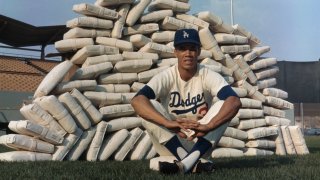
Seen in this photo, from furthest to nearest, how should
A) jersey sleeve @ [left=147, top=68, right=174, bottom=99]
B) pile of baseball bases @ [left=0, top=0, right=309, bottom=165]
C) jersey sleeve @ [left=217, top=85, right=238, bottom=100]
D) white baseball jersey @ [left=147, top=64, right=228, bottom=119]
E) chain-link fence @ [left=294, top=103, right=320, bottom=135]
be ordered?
chain-link fence @ [left=294, top=103, right=320, bottom=135], pile of baseball bases @ [left=0, top=0, right=309, bottom=165], white baseball jersey @ [left=147, top=64, right=228, bottom=119], jersey sleeve @ [left=147, top=68, right=174, bottom=99], jersey sleeve @ [left=217, top=85, right=238, bottom=100]

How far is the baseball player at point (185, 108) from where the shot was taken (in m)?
3.91

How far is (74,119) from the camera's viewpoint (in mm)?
6328

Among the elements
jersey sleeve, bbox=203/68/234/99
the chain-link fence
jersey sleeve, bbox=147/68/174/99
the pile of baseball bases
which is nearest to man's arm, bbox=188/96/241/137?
jersey sleeve, bbox=203/68/234/99

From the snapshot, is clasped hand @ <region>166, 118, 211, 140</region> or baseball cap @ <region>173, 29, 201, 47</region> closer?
clasped hand @ <region>166, 118, 211, 140</region>

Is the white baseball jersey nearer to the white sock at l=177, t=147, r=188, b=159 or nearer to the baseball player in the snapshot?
the baseball player

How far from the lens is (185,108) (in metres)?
4.44

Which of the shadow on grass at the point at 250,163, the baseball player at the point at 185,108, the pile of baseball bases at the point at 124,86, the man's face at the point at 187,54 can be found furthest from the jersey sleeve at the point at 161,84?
the pile of baseball bases at the point at 124,86

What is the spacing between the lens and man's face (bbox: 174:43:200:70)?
4.25 meters

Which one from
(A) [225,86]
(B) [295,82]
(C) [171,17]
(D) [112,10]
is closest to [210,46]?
(C) [171,17]

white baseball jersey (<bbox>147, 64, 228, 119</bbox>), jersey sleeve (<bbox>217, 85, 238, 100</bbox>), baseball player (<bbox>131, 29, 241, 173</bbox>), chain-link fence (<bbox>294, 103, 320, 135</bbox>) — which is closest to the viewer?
baseball player (<bbox>131, 29, 241, 173</bbox>)

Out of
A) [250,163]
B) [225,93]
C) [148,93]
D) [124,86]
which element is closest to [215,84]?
[225,93]

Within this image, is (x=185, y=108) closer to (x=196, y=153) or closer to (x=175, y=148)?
(x=175, y=148)

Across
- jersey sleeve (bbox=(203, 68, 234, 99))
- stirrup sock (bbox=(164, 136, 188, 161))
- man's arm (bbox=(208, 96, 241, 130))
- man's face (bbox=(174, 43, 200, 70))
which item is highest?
man's face (bbox=(174, 43, 200, 70))

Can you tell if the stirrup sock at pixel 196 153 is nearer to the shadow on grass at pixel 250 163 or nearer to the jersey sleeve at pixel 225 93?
the jersey sleeve at pixel 225 93
